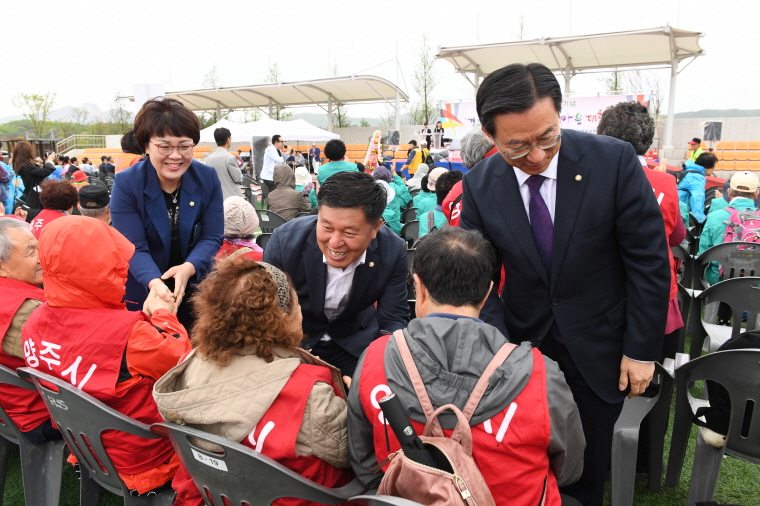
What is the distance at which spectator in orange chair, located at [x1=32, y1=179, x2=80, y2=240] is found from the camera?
4301mm

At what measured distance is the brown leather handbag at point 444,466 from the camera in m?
1.19

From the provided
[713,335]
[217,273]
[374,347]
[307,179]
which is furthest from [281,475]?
[307,179]

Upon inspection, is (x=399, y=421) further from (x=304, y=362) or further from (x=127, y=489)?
(x=127, y=489)

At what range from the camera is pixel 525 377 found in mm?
1367

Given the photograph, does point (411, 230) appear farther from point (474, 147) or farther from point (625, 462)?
point (625, 462)

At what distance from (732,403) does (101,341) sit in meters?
2.46

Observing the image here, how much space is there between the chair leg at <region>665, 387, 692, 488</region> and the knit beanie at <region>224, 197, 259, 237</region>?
8.93 ft

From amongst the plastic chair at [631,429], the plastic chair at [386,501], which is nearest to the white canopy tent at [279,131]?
the plastic chair at [631,429]

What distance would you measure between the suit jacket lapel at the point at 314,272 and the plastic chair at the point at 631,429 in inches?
56.2

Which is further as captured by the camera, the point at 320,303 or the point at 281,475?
the point at 320,303

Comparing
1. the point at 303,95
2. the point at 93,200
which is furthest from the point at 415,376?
the point at 303,95

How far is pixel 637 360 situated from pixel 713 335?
6.87 ft

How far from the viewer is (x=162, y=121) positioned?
101 inches

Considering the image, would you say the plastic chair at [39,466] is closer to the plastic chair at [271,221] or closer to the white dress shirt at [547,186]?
the white dress shirt at [547,186]
